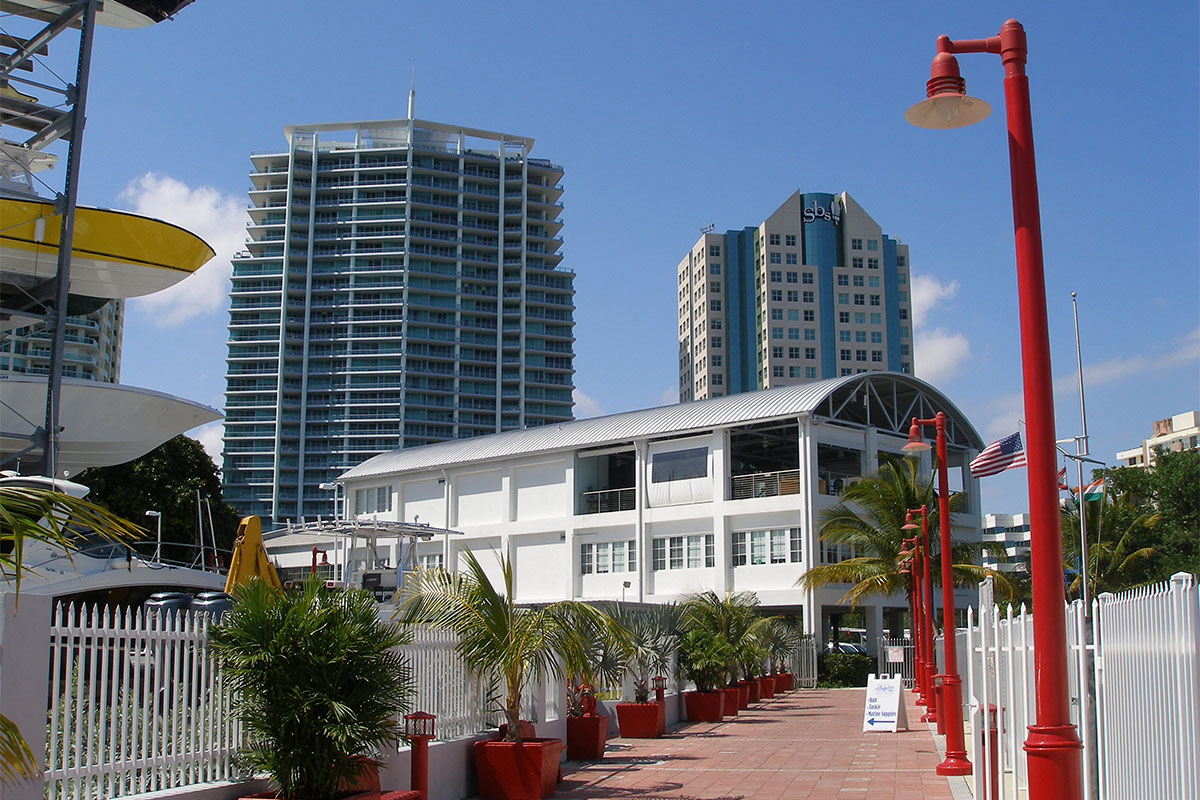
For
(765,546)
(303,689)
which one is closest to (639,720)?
(303,689)

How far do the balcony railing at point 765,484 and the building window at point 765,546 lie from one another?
138 centimetres

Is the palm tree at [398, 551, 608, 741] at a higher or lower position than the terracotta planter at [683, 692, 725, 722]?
higher

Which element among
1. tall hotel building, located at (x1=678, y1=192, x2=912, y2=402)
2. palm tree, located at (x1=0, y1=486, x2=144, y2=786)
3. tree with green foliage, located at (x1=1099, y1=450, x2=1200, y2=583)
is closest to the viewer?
palm tree, located at (x1=0, y1=486, x2=144, y2=786)

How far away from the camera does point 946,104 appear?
6438 mm

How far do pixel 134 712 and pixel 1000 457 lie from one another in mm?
19811

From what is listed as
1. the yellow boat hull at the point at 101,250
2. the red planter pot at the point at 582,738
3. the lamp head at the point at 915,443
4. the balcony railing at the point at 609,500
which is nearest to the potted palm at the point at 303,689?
the red planter pot at the point at 582,738

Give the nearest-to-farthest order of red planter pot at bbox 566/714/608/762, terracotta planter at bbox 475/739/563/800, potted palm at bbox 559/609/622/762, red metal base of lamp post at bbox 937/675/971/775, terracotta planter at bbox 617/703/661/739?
terracotta planter at bbox 475/739/563/800
red metal base of lamp post at bbox 937/675/971/775
potted palm at bbox 559/609/622/762
red planter pot at bbox 566/714/608/762
terracotta planter at bbox 617/703/661/739

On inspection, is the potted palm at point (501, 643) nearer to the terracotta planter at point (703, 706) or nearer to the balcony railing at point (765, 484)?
the terracotta planter at point (703, 706)

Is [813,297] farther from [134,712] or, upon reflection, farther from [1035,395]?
[1035,395]

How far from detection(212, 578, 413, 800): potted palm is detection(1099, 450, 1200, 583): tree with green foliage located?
50.7m

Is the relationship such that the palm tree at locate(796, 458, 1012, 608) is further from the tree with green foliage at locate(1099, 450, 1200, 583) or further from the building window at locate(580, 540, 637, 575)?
the tree with green foliage at locate(1099, 450, 1200, 583)

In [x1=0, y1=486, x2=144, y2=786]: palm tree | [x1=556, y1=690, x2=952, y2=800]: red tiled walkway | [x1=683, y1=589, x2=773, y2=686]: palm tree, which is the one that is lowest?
[x1=556, y1=690, x2=952, y2=800]: red tiled walkway

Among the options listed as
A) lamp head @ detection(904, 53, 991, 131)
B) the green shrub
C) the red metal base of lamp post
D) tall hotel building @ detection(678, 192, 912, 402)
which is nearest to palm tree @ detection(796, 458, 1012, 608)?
the green shrub

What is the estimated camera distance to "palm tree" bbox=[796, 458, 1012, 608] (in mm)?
34719
